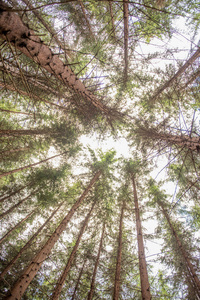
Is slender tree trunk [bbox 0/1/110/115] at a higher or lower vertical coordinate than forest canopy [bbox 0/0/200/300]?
lower

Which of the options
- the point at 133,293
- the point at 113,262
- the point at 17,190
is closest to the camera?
the point at 133,293

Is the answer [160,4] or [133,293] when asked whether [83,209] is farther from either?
[160,4]

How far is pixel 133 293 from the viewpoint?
26.3 feet

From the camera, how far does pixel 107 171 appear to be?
10367 mm

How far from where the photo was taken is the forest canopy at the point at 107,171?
19.2ft

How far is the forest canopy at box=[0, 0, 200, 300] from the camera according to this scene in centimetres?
585

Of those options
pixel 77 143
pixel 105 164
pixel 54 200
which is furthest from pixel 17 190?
pixel 105 164

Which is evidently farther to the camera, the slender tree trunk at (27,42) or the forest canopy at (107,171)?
the forest canopy at (107,171)

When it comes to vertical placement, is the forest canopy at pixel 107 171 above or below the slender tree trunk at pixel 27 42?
above

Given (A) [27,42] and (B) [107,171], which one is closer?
(A) [27,42]

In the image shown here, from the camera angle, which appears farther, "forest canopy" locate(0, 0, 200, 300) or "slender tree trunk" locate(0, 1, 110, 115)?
"forest canopy" locate(0, 0, 200, 300)

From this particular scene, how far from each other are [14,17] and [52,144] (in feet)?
30.2

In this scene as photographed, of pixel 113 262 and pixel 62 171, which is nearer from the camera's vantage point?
pixel 113 262

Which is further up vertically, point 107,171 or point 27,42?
point 107,171
